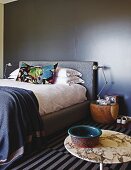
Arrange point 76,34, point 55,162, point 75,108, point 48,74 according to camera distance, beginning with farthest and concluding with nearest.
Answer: point 76,34, point 48,74, point 75,108, point 55,162

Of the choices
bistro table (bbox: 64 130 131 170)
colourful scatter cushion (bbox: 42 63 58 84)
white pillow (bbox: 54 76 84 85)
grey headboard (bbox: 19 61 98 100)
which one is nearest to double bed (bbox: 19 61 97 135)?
grey headboard (bbox: 19 61 98 100)

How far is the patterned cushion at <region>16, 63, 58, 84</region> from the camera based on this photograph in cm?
351

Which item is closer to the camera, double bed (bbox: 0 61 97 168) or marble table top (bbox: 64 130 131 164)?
marble table top (bbox: 64 130 131 164)

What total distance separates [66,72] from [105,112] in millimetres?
997

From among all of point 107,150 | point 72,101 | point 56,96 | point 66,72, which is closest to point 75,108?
point 72,101

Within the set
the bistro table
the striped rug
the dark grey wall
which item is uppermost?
the dark grey wall

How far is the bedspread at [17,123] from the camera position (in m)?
2.05

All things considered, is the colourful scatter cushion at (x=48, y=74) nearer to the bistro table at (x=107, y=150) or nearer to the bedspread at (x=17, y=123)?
the bedspread at (x=17, y=123)

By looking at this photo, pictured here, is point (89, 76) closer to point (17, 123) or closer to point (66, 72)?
point (66, 72)

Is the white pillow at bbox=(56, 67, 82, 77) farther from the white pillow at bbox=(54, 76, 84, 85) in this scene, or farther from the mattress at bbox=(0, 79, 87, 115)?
the mattress at bbox=(0, 79, 87, 115)

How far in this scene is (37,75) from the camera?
359cm

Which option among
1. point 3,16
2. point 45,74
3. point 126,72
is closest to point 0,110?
point 45,74

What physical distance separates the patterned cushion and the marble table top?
6.88ft

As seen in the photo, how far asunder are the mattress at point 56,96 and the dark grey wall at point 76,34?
571 millimetres
